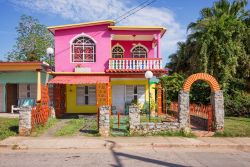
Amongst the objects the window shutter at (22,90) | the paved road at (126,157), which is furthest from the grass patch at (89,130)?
the window shutter at (22,90)

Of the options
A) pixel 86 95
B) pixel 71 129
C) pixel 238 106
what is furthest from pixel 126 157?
pixel 238 106

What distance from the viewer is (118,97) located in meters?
22.7

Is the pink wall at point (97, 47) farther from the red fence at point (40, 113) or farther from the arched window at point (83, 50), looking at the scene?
the red fence at point (40, 113)

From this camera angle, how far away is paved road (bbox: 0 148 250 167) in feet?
29.3

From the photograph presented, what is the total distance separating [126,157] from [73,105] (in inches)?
531

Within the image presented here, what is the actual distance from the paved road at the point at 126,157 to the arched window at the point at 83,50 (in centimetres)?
1099

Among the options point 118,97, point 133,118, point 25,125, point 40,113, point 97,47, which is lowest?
point 25,125

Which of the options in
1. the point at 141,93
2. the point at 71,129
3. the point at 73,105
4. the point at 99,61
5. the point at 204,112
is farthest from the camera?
the point at 73,105

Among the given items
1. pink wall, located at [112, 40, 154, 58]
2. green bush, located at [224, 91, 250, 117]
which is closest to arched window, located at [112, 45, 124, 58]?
pink wall, located at [112, 40, 154, 58]

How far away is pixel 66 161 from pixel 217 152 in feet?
16.7

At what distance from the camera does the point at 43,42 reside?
42812 mm

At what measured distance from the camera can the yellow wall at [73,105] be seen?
74.7 feet

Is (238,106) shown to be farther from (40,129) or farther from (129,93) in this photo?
(40,129)

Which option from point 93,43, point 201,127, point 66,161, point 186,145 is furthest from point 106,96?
point 66,161
